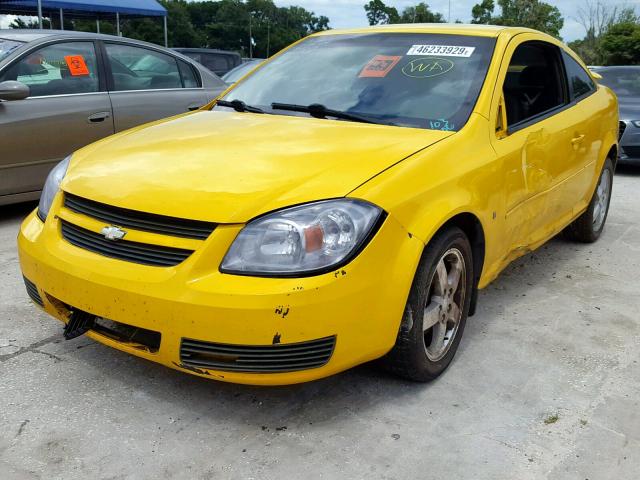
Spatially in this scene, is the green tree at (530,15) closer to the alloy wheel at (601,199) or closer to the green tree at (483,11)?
the green tree at (483,11)

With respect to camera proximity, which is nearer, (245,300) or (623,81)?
(245,300)

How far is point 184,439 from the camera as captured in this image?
2348 mm

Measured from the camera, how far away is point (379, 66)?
11.0 feet

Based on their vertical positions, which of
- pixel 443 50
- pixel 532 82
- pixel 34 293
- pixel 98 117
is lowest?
pixel 34 293

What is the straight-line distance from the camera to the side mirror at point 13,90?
183 inches

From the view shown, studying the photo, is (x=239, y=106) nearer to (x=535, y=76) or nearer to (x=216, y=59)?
(x=535, y=76)

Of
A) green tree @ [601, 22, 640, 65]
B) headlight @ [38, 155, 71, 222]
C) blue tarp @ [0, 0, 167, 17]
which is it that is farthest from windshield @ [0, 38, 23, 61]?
green tree @ [601, 22, 640, 65]

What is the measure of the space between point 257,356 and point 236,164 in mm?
743

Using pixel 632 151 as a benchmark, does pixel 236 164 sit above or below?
above

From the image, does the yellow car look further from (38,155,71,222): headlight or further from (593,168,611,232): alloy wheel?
(593,168,611,232): alloy wheel

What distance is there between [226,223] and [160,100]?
3.93 m

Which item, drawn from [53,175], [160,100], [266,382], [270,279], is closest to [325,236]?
[270,279]

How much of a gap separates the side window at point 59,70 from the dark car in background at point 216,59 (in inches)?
281

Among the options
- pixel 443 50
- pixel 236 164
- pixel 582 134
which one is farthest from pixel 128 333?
pixel 582 134
